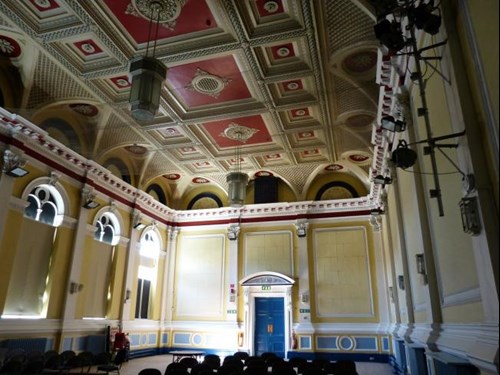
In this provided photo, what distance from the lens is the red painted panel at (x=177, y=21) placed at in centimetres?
647

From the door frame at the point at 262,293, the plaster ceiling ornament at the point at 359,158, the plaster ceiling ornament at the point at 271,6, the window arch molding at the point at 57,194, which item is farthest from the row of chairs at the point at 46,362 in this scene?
the plaster ceiling ornament at the point at 359,158

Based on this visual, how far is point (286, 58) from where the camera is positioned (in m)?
7.84

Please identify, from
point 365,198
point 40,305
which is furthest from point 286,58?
point 40,305

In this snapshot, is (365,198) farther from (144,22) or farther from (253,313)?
(144,22)

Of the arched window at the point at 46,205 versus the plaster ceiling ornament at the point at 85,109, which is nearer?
the arched window at the point at 46,205

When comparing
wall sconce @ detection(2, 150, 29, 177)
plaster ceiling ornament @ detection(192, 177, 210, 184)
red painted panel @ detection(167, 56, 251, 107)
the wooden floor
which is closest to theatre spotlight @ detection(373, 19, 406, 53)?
red painted panel @ detection(167, 56, 251, 107)

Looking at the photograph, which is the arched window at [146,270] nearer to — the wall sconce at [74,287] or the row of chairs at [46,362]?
the wall sconce at [74,287]

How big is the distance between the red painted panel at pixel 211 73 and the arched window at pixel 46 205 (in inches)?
161

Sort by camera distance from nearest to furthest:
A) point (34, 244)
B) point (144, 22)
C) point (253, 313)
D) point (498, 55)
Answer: point (498, 55) → point (144, 22) → point (34, 244) → point (253, 313)

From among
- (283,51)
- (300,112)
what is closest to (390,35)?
(283,51)

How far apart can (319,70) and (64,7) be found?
481cm

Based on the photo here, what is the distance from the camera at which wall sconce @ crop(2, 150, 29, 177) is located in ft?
26.6

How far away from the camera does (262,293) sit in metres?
13.5

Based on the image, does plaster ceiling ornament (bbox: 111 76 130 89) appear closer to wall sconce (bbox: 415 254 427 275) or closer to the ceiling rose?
the ceiling rose
